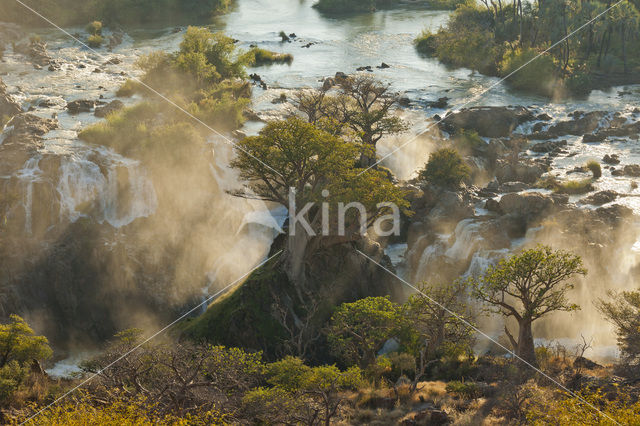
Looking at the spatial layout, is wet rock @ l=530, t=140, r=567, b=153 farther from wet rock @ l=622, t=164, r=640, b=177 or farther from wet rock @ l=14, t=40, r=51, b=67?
wet rock @ l=14, t=40, r=51, b=67

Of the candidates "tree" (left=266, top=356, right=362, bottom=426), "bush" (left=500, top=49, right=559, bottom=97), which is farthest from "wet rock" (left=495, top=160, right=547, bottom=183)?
"tree" (left=266, top=356, right=362, bottom=426)

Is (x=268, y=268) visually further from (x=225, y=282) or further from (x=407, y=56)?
(x=407, y=56)

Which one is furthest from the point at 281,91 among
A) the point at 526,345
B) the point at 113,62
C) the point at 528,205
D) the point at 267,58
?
the point at 526,345

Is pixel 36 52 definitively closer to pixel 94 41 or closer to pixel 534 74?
pixel 94 41

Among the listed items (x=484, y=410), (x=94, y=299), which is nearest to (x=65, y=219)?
(x=94, y=299)

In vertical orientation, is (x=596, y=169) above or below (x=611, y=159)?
below

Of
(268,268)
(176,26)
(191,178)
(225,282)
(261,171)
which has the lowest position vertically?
(225,282)

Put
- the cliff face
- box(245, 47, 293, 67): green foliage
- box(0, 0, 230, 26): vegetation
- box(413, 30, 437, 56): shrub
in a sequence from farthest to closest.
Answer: box(413, 30, 437, 56): shrub, box(0, 0, 230, 26): vegetation, box(245, 47, 293, 67): green foliage, the cliff face
